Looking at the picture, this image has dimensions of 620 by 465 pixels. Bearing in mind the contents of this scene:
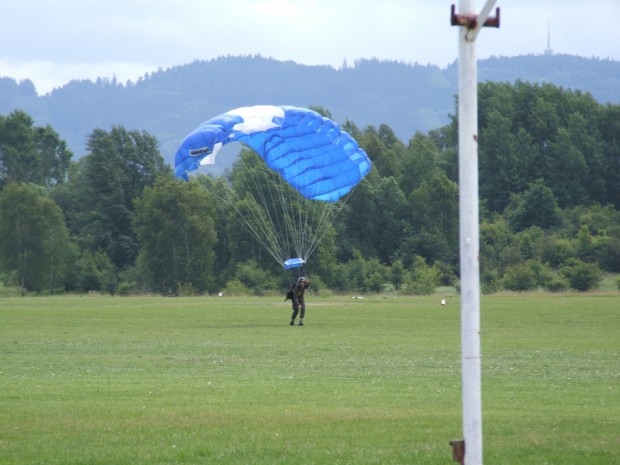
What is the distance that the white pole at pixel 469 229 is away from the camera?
5.98 m

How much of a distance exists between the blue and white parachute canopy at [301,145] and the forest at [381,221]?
27055mm

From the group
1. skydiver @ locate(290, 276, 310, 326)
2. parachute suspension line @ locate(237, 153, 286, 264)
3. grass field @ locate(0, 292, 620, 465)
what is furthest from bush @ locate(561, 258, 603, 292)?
skydiver @ locate(290, 276, 310, 326)

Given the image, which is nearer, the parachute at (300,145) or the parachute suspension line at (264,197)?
the parachute at (300,145)

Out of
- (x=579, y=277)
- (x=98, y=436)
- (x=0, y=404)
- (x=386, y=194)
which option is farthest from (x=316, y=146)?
(x=386, y=194)

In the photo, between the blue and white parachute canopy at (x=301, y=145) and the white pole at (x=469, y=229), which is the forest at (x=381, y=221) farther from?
the white pole at (x=469, y=229)

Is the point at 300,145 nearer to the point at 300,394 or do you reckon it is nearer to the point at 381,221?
the point at 300,394

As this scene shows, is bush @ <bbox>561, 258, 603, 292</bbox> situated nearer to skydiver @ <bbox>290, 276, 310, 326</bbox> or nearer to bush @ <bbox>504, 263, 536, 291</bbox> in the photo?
bush @ <bbox>504, 263, 536, 291</bbox>

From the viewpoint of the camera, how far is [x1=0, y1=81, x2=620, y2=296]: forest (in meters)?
72.0

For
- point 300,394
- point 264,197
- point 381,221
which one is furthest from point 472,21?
point 381,221

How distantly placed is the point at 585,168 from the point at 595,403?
81.0 m

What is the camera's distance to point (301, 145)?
1160 inches

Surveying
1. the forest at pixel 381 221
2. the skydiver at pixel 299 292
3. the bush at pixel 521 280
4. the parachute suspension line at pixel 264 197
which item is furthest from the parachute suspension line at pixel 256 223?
the bush at pixel 521 280

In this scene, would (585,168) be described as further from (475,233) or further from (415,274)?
(475,233)

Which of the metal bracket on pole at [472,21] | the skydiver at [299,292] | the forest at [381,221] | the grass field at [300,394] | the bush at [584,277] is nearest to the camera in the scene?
the metal bracket on pole at [472,21]
